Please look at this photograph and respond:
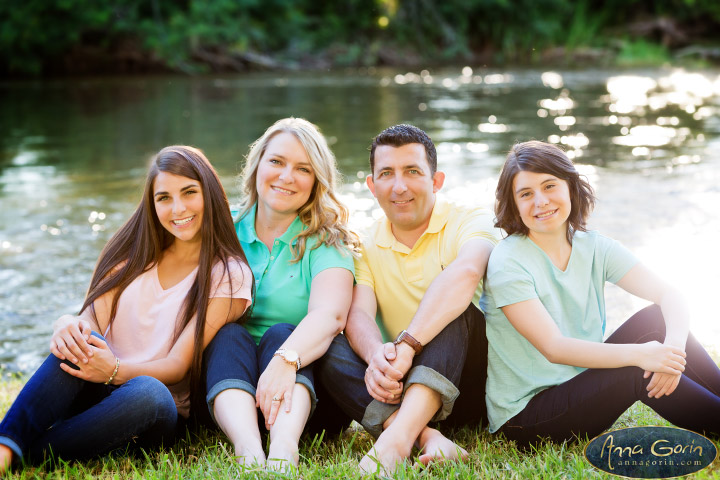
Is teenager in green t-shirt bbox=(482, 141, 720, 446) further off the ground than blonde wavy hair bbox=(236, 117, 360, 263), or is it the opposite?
blonde wavy hair bbox=(236, 117, 360, 263)

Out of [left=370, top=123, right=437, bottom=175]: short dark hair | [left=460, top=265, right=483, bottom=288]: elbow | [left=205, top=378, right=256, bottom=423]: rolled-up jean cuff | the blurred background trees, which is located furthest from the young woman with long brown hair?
the blurred background trees

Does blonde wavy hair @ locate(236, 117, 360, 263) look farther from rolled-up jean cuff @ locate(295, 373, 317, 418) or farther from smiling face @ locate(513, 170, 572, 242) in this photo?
smiling face @ locate(513, 170, 572, 242)

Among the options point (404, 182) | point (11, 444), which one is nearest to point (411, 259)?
point (404, 182)

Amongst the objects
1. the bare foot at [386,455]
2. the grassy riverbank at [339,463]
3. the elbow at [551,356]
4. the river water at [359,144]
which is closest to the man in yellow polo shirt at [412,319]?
the bare foot at [386,455]

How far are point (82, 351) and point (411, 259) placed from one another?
4.22 feet

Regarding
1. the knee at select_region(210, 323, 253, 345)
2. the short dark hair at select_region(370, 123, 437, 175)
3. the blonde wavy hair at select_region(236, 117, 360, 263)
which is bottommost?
the knee at select_region(210, 323, 253, 345)

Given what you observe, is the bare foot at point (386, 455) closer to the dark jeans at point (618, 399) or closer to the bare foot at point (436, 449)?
the bare foot at point (436, 449)

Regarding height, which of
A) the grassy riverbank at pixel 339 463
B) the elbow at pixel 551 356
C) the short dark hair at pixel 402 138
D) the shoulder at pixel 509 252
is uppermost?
the short dark hair at pixel 402 138

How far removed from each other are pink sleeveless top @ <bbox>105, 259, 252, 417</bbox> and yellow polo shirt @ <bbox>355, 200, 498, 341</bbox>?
1.72 feet

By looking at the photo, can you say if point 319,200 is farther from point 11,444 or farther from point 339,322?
point 11,444

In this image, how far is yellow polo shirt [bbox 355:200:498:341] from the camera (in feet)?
10.0

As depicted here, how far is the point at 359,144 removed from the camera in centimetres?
1162

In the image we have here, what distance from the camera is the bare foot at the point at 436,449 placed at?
8.36 feet

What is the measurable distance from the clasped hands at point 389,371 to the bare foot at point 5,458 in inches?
48.2
